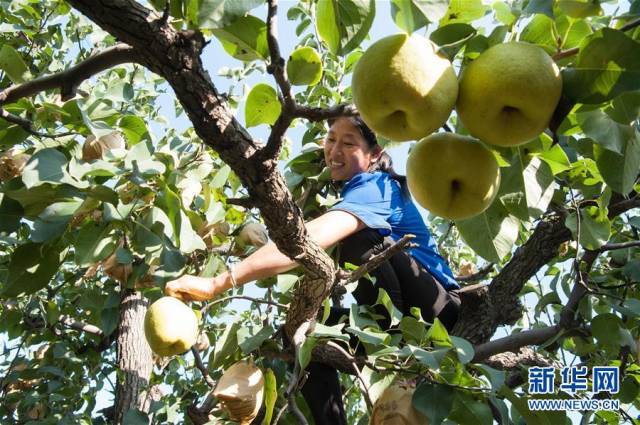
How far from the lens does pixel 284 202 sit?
4.55 feet

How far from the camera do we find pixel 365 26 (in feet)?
3.61

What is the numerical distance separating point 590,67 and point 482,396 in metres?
0.90

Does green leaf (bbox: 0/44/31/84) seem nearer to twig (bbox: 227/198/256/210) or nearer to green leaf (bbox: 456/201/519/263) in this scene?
twig (bbox: 227/198/256/210)

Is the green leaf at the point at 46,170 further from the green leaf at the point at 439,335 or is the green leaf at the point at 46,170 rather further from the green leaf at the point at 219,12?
the green leaf at the point at 439,335

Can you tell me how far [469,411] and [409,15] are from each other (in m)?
Result: 0.98

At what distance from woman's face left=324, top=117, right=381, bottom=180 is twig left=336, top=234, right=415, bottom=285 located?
2.96 ft

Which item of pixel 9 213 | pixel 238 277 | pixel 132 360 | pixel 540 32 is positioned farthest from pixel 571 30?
pixel 132 360

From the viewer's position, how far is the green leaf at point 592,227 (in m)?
1.85

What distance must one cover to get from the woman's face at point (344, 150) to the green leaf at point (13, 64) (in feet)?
4.04

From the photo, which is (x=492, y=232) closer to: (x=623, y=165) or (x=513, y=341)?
(x=623, y=165)

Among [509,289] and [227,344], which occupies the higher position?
[227,344]

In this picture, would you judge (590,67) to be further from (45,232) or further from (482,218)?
(45,232)

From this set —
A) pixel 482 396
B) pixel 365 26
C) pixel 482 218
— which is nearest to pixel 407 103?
pixel 365 26

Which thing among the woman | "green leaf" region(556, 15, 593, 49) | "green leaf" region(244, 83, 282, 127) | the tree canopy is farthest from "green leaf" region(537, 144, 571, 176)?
the woman
